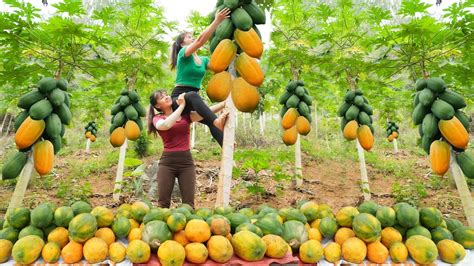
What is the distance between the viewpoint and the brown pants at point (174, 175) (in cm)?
338

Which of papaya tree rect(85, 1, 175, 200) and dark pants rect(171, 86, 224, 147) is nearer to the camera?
dark pants rect(171, 86, 224, 147)

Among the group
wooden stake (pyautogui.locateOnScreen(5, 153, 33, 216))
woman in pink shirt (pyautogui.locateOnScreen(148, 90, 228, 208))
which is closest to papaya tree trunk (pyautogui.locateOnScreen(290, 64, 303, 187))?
woman in pink shirt (pyautogui.locateOnScreen(148, 90, 228, 208))

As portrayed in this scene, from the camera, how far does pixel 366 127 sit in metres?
5.18

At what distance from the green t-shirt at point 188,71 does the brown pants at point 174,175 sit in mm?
775

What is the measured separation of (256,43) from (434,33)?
2.56 metres

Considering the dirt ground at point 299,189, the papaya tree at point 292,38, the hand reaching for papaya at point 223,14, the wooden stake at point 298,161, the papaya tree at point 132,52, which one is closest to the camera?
the hand reaching for papaya at point 223,14

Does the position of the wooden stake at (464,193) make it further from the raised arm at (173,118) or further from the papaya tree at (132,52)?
the papaya tree at (132,52)

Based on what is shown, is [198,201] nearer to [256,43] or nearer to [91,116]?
[256,43]

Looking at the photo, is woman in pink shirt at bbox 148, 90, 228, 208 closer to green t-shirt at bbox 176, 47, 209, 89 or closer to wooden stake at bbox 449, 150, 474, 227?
green t-shirt at bbox 176, 47, 209, 89

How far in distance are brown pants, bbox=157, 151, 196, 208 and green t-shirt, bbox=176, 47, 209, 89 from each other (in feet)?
2.54

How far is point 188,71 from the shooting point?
3.39 m

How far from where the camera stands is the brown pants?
11.1ft

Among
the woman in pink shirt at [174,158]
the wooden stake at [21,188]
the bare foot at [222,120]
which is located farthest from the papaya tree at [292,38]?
the wooden stake at [21,188]

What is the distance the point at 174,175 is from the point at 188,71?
1.13 meters
